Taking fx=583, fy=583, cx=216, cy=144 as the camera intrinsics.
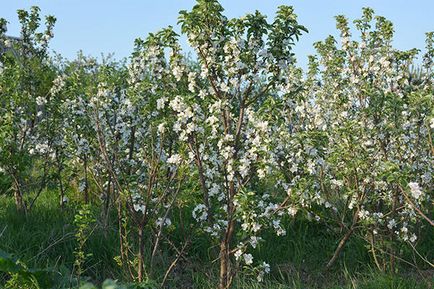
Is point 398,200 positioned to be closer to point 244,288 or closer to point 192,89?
point 244,288

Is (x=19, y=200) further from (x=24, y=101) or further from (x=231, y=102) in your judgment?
(x=231, y=102)

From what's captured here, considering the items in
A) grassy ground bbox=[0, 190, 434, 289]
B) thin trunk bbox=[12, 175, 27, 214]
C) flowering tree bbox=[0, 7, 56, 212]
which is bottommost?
grassy ground bbox=[0, 190, 434, 289]

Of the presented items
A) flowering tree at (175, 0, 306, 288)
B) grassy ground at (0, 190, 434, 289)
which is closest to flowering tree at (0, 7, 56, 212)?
grassy ground at (0, 190, 434, 289)

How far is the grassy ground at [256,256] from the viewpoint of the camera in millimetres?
5656

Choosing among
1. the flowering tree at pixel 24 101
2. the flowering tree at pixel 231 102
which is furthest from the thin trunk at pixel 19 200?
the flowering tree at pixel 231 102

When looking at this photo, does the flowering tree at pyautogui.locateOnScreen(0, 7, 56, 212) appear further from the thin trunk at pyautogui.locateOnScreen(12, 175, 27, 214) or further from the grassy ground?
the grassy ground

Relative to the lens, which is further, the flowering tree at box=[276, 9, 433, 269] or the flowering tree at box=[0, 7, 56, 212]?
the flowering tree at box=[0, 7, 56, 212]

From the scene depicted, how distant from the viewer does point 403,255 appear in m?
6.76

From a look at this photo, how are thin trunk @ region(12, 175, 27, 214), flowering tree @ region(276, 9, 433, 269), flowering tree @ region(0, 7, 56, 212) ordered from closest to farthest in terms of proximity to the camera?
flowering tree @ region(276, 9, 433, 269) < flowering tree @ region(0, 7, 56, 212) < thin trunk @ region(12, 175, 27, 214)

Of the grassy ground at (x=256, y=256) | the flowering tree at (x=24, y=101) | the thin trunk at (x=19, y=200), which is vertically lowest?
the grassy ground at (x=256, y=256)

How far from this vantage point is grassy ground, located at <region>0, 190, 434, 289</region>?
5.66 metres

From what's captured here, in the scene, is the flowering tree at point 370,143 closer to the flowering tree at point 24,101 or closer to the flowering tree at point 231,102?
the flowering tree at point 231,102

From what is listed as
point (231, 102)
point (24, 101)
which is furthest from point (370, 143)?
point (24, 101)

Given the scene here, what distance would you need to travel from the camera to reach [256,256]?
630cm
